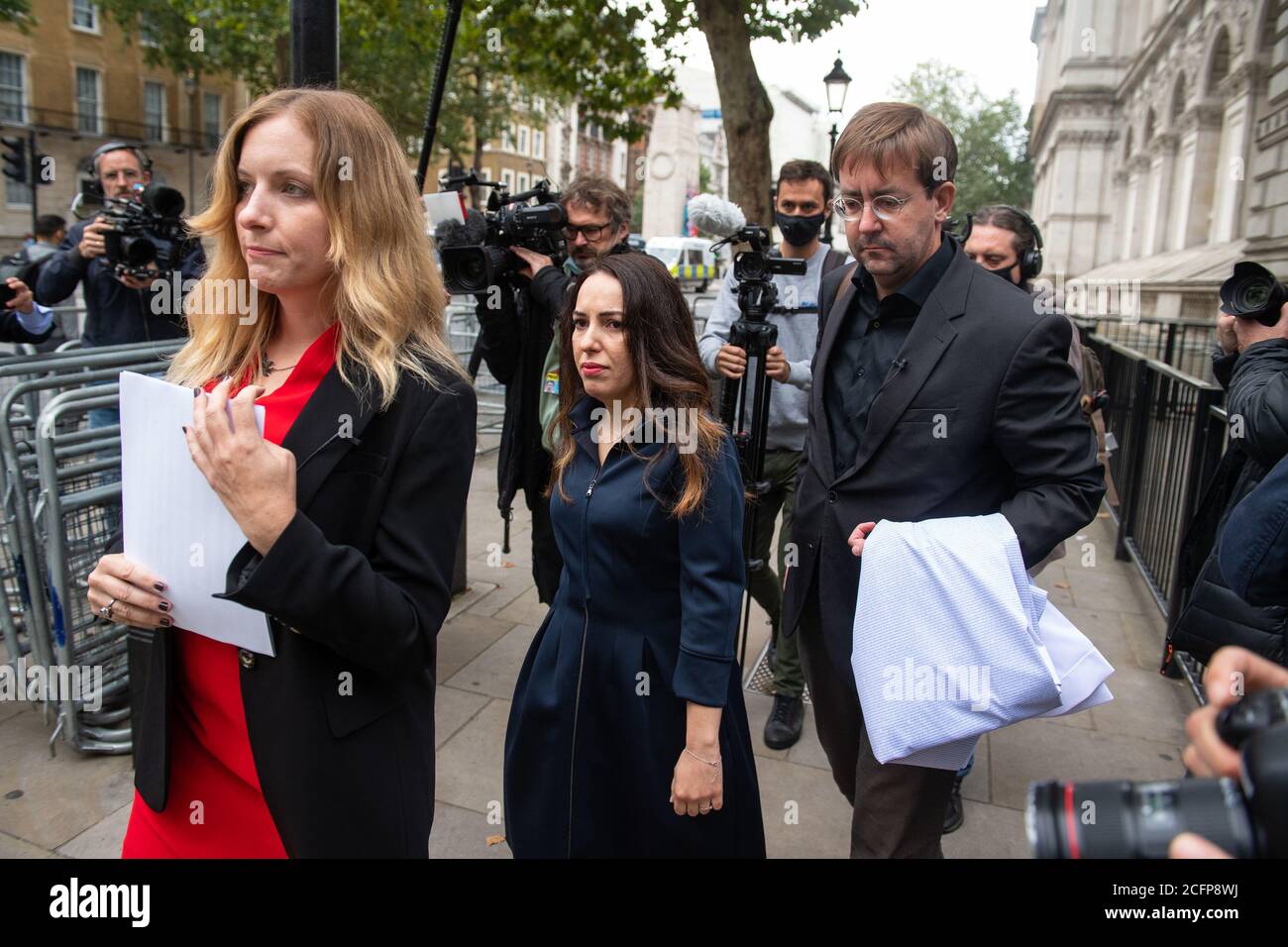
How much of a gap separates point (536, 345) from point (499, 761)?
172 cm

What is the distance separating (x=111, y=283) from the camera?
485 cm

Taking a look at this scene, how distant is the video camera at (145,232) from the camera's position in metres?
4.37

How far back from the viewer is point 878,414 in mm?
2322

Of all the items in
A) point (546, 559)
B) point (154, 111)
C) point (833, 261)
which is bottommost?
point (546, 559)

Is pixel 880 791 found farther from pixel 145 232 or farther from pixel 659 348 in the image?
pixel 145 232

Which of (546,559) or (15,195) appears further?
(15,195)

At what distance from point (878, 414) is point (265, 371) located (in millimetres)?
1411

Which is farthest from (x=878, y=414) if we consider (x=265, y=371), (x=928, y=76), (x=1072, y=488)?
(x=928, y=76)

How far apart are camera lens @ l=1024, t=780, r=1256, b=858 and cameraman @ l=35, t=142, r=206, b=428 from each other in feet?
15.3

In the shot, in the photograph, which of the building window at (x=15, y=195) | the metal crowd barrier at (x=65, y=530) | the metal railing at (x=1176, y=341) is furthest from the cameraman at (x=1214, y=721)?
the building window at (x=15, y=195)

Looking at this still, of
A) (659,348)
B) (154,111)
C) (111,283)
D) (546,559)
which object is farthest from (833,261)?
(154,111)

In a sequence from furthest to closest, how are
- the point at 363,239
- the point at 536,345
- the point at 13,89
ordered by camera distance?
1. the point at 13,89
2. the point at 536,345
3. the point at 363,239

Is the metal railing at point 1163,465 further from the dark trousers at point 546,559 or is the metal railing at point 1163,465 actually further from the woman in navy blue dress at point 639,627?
the woman in navy blue dress at point 639,627

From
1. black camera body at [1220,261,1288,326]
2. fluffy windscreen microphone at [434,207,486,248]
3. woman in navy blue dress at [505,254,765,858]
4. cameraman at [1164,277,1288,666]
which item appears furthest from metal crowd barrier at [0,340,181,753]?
black camera body at [1220,261,1288,326]
